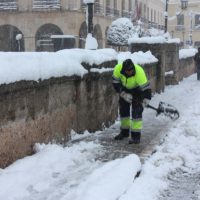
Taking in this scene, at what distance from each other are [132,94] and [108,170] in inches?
92.7

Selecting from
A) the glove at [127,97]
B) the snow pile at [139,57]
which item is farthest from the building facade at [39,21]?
the glove at [127,97]

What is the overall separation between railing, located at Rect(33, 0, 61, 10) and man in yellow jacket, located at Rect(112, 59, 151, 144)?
1100 inches

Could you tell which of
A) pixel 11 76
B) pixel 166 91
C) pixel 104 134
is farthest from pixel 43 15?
pixel 11 76

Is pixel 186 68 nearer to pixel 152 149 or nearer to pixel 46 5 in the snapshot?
pixel 46 5


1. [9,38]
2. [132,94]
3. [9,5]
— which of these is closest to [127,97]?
[132,94]

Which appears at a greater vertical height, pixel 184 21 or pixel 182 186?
pixel 184 21

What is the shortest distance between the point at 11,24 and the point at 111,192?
31.7 m

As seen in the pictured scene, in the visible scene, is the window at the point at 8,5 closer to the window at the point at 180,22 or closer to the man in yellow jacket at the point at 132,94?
the man in yellow jacket at the point at 132,94

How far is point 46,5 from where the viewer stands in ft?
116

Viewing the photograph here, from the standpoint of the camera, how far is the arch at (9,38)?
36.5 meters

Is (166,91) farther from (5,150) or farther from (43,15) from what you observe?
(43,15)

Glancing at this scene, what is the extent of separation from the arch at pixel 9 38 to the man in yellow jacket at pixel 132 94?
2871 cm

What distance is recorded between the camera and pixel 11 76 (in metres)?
5.90

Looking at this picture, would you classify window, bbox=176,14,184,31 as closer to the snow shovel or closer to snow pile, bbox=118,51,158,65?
snow pile, bbox=118,51,158,65
